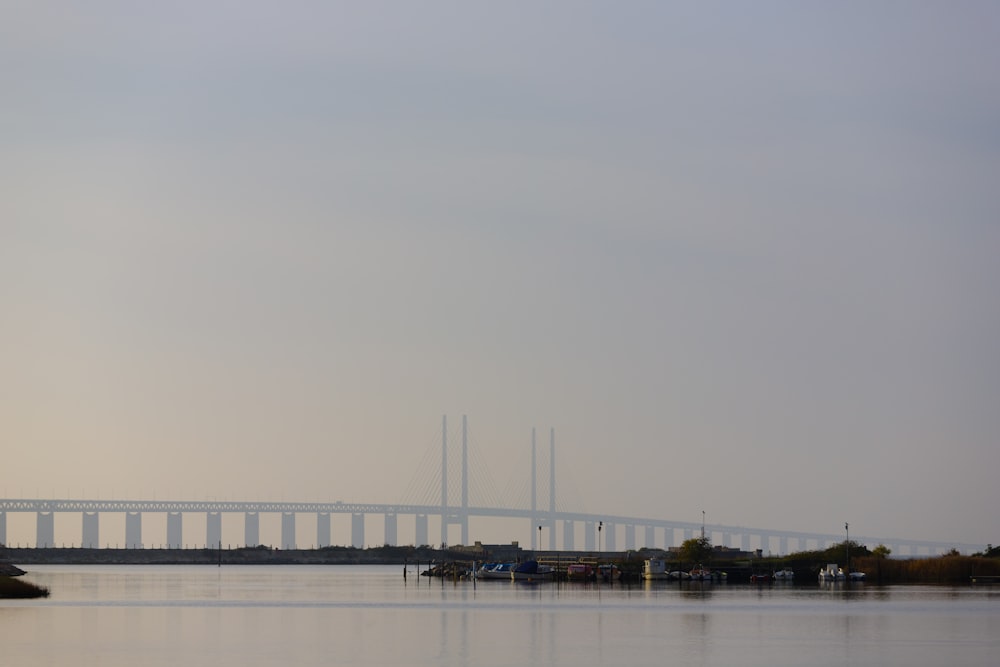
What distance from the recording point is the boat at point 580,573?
9606cm

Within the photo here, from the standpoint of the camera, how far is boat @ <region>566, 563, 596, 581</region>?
96.1m

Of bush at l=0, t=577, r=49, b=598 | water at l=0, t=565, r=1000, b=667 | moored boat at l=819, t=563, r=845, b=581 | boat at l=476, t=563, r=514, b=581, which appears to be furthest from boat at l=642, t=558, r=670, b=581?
bush at l=0, t=577, r=49, b=598

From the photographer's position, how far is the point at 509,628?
1924 inches

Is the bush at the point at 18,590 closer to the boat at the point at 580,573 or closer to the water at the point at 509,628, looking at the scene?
the water at the point at 509,628

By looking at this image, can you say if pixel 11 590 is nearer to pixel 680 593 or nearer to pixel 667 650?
pixel 680 593

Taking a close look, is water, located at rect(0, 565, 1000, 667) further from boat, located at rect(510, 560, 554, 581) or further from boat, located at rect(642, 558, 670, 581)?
boat, located at rect(510, 560, 554, 581)

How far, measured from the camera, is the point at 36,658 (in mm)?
39125

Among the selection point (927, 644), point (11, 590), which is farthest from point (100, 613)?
point (927, 644)

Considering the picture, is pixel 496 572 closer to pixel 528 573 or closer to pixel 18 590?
pixel 528 573

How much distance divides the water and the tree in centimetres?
2200

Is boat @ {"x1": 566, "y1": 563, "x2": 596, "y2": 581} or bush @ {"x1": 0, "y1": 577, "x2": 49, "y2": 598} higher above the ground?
bush @ {"x1": 0, "y1": 577, "x2": 49, "y2": 598}

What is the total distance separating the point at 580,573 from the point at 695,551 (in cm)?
730

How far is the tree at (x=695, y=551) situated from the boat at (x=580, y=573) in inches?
223

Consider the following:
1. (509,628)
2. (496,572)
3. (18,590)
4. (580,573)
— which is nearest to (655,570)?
(580,573)
